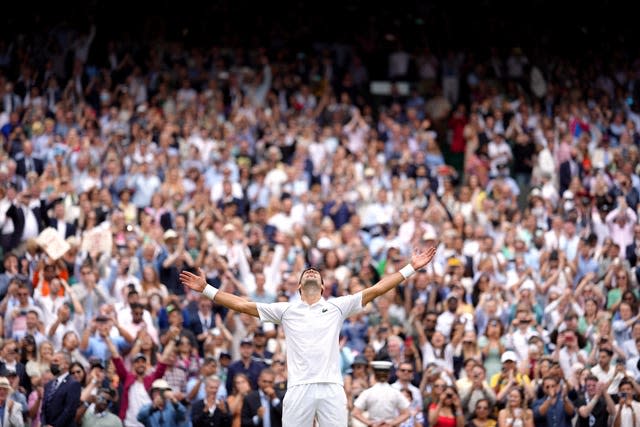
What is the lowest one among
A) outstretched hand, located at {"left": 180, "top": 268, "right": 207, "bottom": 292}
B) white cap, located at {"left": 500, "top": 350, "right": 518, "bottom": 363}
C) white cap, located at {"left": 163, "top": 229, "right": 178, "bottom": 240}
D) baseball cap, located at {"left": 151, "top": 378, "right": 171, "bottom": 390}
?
baseball cap, located at {"left": 151, "top": 378, "right": 171, "bottom": 390}

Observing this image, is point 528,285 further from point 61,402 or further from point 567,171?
point 61,402

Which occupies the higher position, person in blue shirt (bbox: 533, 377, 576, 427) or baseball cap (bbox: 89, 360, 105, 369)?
baseball cap (bbox: 89, 360, 105, 369)

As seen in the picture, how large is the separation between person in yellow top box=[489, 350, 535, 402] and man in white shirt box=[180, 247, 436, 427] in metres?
5.19

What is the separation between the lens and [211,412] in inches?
650

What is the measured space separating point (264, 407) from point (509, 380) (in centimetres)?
305

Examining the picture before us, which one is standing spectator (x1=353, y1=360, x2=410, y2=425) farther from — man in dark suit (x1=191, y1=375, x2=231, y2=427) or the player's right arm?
the player's right arm

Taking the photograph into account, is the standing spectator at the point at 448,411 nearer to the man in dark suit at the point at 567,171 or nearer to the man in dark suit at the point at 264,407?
the man in dark suit at the point at 264,407

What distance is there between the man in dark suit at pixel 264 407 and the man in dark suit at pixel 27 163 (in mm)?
7325

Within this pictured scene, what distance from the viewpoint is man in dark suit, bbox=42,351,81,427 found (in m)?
16.1

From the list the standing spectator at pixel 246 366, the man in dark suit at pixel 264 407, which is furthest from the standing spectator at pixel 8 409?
the standing spectator at pixel 246 366

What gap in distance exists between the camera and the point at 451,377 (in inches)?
677

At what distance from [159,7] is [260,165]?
736 centimetres

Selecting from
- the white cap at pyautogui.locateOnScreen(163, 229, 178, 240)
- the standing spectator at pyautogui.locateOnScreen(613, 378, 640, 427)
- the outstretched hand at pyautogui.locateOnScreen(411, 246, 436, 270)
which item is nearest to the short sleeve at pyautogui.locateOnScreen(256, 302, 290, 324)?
the outstretched hand at pyautogui.locateOnScreen(411, 246, 436, 270)

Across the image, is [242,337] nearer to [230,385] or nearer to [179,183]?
[230,385]
